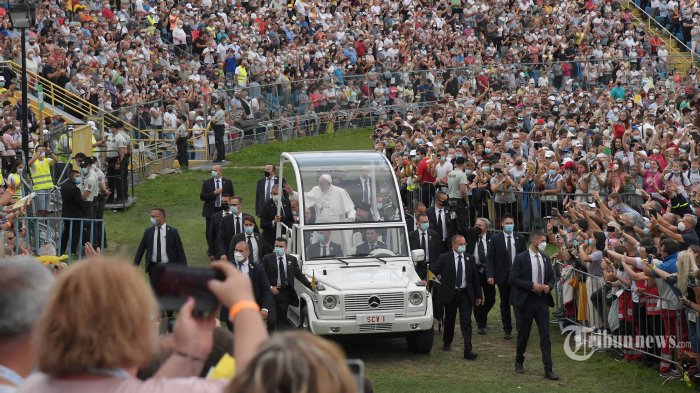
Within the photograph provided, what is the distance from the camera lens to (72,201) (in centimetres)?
2150

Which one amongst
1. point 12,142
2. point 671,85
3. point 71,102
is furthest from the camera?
point 671,85

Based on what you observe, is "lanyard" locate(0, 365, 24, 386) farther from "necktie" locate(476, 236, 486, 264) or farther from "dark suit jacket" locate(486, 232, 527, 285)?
"necktie" locate(476, 236, 486, 264)

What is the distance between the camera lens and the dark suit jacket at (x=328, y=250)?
17000 millimetres

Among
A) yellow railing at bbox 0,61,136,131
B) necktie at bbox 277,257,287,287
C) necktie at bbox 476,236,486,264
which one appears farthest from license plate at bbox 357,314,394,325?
yellow railing at bbox 0,61,136,131

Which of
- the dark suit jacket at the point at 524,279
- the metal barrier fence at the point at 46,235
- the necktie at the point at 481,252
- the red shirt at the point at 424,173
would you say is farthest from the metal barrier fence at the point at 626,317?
the metal barrier fence at the point at 46,235

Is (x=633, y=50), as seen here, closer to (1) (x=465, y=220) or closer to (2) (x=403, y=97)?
(2) (x=403, y=97)

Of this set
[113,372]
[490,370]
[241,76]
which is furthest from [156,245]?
[241,76]

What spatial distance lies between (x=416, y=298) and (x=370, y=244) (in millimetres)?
1562

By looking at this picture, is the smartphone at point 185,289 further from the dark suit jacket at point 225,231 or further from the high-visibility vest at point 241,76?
the high-visibility vest at point 241,76

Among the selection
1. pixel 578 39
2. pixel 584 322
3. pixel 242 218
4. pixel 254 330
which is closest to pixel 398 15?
pixel 578 39

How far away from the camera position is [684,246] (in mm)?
15672

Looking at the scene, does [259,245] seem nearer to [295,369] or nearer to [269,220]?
[269,220]

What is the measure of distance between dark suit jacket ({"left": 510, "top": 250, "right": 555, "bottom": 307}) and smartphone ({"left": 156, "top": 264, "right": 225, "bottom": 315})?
11365mm

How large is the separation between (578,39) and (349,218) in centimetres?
2872
